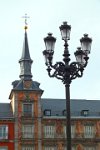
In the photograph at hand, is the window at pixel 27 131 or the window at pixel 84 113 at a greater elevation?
the window at pixel 84 113

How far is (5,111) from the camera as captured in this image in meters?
79.1

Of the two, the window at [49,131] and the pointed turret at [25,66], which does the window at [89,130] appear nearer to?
the window at [49,131]

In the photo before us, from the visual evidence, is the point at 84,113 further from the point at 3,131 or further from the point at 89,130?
the point at 3,131

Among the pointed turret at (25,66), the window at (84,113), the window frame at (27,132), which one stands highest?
the pointed turret at (25,66)

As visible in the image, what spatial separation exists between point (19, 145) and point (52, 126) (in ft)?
20.4

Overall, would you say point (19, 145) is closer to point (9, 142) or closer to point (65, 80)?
point (9, 142)

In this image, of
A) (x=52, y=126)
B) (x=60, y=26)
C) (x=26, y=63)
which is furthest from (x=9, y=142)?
(x=60, y=26)

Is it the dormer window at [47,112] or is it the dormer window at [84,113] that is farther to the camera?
the dormer window at [84,113]

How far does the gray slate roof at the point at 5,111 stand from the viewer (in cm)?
7700

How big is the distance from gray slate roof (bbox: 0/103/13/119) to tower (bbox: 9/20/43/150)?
3.10 ft

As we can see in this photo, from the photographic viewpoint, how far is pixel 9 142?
75562 millimetres

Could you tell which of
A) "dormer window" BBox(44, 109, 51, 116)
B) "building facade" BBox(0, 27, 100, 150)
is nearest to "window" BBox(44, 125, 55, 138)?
"building facade" BBox(0, 27, 100, 150)

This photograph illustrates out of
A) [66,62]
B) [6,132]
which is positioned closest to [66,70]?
[66,62]

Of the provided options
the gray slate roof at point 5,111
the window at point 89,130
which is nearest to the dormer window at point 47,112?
the gray slate roof at point 5,111
